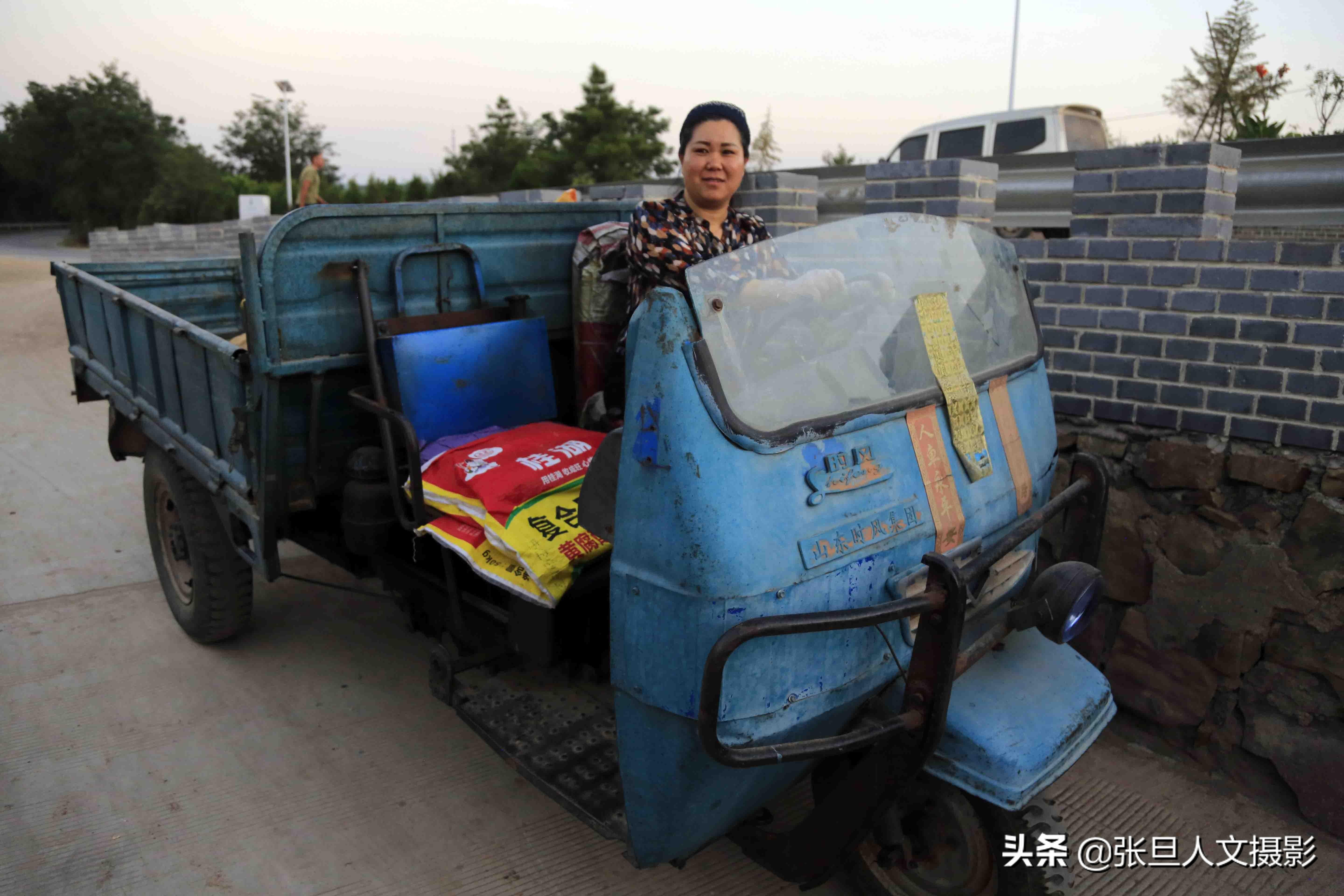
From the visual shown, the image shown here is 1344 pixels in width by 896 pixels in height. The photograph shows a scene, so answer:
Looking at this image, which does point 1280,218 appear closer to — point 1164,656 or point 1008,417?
point 1164,656

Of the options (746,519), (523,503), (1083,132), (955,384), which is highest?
(1083,132)

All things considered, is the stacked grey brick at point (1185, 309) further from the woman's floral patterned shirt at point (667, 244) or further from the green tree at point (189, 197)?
the green tree at point (189, 197)

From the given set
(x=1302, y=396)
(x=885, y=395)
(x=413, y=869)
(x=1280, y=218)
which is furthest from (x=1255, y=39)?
(x=413, y=869)

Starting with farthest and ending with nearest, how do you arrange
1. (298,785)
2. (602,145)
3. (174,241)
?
1. (602,145)
2. (174,241)
3. (298,785)

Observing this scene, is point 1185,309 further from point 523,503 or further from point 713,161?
point 523,503

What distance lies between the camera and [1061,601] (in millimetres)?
2117

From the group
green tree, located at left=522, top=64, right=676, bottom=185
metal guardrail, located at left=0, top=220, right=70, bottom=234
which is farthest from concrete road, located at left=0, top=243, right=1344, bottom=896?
metal guardrail, located at left=0, top=220, right=70, bottom=234

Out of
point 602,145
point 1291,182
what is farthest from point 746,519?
point 602,145

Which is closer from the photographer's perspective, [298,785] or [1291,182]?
[298,785]

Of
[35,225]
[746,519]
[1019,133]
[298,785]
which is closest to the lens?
[746,519]

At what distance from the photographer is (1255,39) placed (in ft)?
36.0

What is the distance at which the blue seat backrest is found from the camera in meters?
3.04

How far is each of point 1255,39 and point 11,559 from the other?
43.5 ft

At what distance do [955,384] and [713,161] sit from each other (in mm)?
1190
